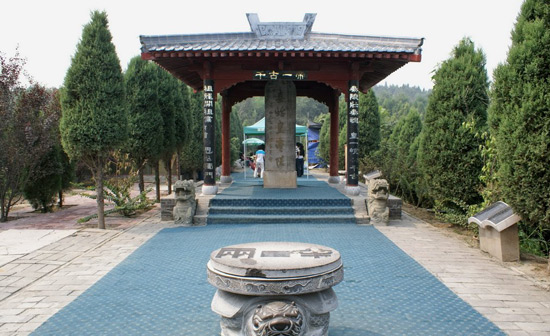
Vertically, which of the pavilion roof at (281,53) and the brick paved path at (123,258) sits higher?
the pavilion roof at (281,53)

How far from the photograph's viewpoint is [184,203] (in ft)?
27.8

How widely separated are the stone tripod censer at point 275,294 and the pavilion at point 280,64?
20.9 ft

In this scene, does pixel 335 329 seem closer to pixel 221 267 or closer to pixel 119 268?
pixel 221 267

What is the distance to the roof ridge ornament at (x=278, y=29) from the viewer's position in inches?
420

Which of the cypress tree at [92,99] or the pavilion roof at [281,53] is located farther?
the pavilion roof at [281,53]

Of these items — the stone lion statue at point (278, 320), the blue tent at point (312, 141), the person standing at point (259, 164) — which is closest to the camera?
the stone lion statue at point (278, 320)

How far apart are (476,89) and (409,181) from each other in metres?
4.06

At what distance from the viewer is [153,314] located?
13.1 ft

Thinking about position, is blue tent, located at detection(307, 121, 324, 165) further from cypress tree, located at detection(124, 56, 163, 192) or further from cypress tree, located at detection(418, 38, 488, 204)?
cypress tree, located at detection(418, 38, 488, 204)

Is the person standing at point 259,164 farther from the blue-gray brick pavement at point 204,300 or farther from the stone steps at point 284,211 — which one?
the blue-gray brick pavement at point 204,300

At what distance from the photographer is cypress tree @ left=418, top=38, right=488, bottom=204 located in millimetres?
7961

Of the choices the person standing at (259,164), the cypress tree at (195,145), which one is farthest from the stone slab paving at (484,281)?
the cypress tree at (195,145)

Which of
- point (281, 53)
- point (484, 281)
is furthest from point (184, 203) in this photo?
point (484, 281)

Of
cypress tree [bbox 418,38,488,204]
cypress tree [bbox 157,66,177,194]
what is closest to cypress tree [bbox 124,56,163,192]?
cypress tree [bbox 157,66,177,194]
